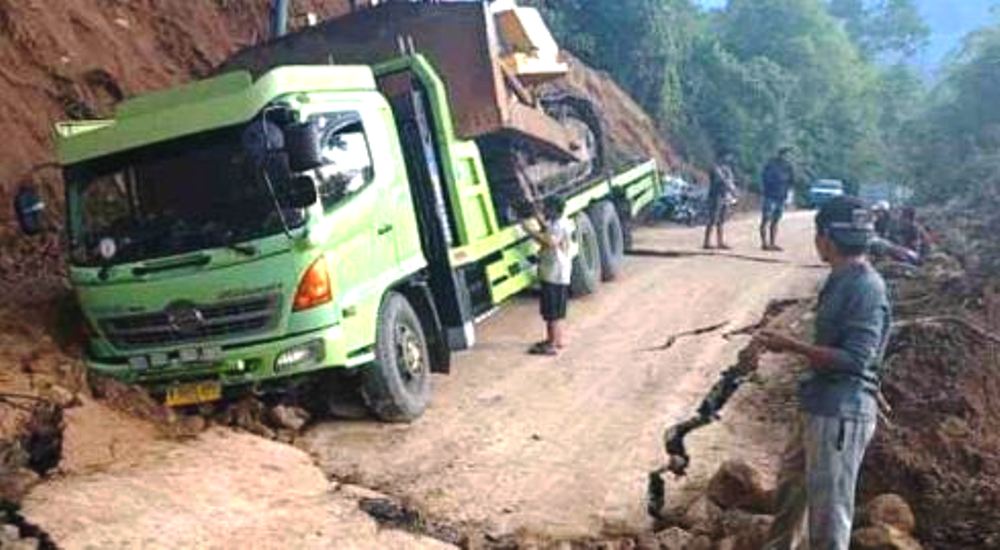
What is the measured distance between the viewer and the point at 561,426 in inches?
302

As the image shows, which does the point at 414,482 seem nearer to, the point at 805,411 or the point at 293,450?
the point at 293,450

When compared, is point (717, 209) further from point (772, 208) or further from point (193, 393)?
point (193, 393)

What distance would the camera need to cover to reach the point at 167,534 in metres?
5.58

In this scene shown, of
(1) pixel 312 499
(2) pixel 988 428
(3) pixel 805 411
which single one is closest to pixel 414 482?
(1) pixel 312 499

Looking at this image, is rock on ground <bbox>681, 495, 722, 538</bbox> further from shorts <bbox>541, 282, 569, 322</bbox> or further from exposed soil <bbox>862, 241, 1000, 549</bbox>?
shorts <bbox>541, 282, 569, 322</bbox>

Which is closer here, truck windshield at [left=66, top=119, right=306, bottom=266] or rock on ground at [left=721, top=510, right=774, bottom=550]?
rock on ground at [left=721, top=510, right=774, bottom=550]

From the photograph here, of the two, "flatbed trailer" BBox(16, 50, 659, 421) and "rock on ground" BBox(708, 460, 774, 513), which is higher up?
"flatbed trailer" BBox(16, 50, 659, 421)

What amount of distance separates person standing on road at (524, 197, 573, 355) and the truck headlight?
127 inches

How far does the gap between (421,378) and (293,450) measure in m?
1.33

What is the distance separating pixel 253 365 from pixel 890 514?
3.82 meters

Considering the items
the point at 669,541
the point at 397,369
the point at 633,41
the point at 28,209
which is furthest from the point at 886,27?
the point at 669,541

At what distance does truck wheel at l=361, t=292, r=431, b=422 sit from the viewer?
763cm

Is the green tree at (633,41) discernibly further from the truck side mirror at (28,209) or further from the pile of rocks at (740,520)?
the pile of rocks at (740,520)

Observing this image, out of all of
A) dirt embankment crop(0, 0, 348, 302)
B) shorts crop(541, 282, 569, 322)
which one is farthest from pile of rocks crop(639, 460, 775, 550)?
dirt embankment crop(0, 0, 348, 302)
